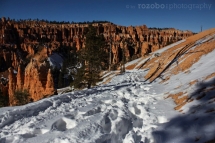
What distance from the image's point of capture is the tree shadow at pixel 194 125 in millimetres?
4941

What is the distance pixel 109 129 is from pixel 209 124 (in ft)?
9.50

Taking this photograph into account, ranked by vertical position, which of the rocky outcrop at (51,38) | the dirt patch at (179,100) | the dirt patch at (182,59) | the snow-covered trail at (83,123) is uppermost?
the rocky outcrop at (51,38)

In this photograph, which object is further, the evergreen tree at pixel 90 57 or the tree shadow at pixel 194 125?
the evergreen tree at pixel 90 57

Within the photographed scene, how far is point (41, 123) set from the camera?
6.57m

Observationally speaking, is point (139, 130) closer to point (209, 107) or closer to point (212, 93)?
point (209, 107)

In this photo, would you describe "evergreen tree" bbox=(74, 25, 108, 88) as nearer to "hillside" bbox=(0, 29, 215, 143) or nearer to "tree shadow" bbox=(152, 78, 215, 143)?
"hillside" bbox=(0, 29, 215, 143)

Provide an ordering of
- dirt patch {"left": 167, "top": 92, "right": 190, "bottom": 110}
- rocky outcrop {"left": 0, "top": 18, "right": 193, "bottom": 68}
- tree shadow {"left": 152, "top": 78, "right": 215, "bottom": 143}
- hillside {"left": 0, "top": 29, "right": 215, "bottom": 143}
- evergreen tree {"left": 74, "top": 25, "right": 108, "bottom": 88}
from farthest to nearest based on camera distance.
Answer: rocky outcrop {"left": 0, "top": 18, "right": 193, "bottom": 68} → evergreen tree {"left": 74, "top": 25, "right": 108, "bottom": 88} → dirt patch {"left": 167, "top": 92, "right": 190, "bottom": 110} → hillside {"left": 0, "top": 29, "right": 215, "bottom": 143} → tree shadow {"left": 152, "top": 78, "right": 215, "bottom": 143}

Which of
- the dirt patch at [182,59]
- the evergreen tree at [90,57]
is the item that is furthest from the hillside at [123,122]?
the evergreen tree at [90,57]

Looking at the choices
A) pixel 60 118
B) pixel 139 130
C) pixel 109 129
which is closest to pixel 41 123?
pixel 60 118

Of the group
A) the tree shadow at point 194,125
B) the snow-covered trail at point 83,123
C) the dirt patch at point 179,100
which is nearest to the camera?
the tree shadow at point 194,125

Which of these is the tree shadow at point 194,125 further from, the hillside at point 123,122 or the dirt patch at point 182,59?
the dirt patch at point 182,59

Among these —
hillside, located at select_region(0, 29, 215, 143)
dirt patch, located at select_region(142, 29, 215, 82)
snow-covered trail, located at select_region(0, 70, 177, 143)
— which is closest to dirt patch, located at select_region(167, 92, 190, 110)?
hillside, located at select_region(0, 29, 215, 143)

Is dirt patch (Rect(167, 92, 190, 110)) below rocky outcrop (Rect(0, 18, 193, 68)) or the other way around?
below

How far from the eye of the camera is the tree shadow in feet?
16.2
